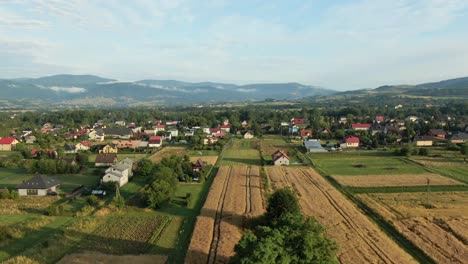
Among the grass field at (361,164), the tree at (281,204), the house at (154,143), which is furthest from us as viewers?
the house at (154,143)

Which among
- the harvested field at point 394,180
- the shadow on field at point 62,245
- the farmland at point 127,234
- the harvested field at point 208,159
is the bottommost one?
the harvested field at point 208,159

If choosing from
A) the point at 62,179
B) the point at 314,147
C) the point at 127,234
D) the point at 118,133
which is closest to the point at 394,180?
the point at 314,147

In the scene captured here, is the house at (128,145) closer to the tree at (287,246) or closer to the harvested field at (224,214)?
the harvested field at (224,214)

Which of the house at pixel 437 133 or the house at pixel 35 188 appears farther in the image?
the house at pixel 437 133

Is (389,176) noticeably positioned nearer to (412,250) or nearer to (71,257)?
(412,250)

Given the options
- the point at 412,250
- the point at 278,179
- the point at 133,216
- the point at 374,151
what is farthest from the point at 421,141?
the point at 133,216

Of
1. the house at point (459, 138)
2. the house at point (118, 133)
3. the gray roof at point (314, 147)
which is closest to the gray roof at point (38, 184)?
the gray roof at point (314, 147)
